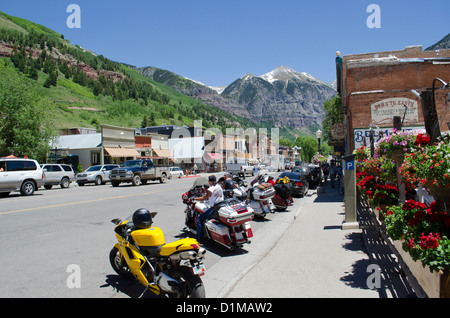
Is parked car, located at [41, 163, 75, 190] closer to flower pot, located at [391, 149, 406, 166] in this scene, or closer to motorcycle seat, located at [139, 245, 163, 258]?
motorcycle seat, located at [139, 245, 163, 258]

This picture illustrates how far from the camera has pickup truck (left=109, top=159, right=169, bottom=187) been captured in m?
25.1

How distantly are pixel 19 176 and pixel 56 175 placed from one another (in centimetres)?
742

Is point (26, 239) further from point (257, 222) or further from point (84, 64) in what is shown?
point (84, 64)

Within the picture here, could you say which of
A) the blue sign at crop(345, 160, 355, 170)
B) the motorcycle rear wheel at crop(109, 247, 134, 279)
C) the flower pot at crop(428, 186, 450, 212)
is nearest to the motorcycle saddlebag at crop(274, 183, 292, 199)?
the blue sign at crop(345, 160, 355, 170)

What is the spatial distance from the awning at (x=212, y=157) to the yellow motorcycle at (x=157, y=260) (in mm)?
59168

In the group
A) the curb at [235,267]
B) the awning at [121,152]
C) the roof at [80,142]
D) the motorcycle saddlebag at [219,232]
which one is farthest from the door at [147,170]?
the motorcycle saddlebag at [219,232]

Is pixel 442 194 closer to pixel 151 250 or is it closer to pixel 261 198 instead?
pixel 151 250

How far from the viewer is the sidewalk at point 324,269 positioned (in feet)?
14.8

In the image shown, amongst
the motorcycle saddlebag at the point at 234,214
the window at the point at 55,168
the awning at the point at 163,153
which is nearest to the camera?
the motorcycle saddlebag at the point at 234,214

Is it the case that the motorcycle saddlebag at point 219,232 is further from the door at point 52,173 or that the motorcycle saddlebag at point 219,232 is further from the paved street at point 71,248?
the door at point 52,173

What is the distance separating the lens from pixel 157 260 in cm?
433

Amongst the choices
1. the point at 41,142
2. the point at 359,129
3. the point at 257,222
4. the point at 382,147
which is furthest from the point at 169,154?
the point at 382,147

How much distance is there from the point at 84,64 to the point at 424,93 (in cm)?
20139
